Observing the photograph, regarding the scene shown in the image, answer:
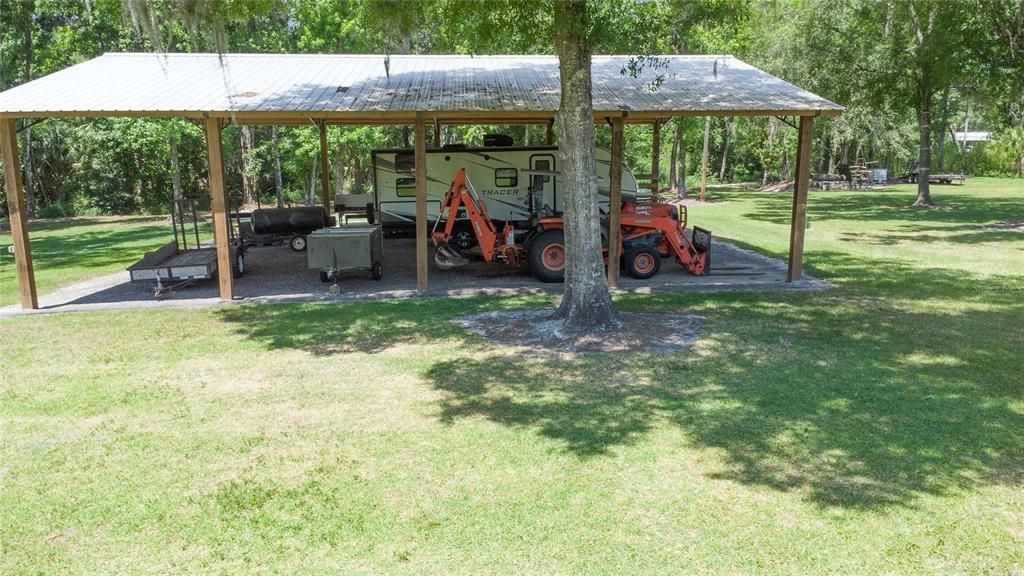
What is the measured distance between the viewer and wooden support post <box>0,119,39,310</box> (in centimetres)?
986

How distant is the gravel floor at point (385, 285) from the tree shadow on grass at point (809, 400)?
2.74 meters

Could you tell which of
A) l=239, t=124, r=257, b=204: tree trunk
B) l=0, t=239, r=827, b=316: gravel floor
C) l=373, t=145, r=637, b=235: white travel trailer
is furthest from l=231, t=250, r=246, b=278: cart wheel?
l=239, t=124, r=257, b=204: tree trunk

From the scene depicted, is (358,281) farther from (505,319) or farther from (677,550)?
(677,550)

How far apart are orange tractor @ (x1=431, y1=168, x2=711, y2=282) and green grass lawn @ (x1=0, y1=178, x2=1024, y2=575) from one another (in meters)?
2.77

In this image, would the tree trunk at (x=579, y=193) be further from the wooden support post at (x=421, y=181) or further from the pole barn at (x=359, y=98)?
the wooden support post at (x=421, y=181)

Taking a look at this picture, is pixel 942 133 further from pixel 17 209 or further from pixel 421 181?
pixel 17 209

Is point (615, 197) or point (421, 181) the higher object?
point (421, 181)

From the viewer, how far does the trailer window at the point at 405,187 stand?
626 inches

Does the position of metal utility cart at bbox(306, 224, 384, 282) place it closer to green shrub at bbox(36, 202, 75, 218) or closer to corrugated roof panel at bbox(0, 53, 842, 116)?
corrugated roof panel at bbox(0, 53, 842, 116)

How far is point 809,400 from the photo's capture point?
239 inches

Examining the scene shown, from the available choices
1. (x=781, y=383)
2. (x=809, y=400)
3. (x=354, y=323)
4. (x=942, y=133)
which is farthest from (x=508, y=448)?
(x=942, y=133)

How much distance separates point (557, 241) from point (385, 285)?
291 centimetres

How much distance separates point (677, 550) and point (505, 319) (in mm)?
5457

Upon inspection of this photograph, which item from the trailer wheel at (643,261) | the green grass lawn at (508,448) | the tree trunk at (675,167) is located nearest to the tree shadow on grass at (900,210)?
the tree trunk at (675,167)
